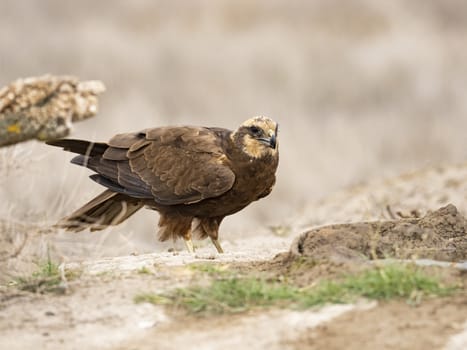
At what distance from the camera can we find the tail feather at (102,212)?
29.8 feet

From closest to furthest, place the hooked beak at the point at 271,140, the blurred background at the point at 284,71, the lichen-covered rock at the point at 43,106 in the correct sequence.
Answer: the lichen-covered rock at the point at 43,106, the hooked beak at the point at 271,140, the blurred background at the point at 284,71

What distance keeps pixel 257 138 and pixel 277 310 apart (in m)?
3.14

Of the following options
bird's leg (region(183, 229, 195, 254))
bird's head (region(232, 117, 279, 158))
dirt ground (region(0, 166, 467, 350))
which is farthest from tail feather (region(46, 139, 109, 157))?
dirt ground (region(0, 166, 467, 350))

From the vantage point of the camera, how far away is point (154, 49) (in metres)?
18.5

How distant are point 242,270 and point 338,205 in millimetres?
5757

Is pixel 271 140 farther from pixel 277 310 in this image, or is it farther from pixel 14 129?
pixel 277 310

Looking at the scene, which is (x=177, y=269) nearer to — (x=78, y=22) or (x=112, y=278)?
(x=112, y=278)

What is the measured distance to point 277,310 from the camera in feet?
19.0

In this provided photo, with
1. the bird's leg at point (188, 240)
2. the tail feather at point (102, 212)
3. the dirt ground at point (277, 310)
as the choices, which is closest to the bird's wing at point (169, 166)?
the tail feather at point (102, 212)

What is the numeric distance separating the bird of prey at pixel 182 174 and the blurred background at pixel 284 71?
12.0 ft

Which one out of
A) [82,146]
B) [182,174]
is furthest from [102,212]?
[182,174]

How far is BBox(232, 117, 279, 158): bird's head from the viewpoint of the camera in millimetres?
8719

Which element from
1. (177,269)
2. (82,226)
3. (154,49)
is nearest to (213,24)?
(154,49)

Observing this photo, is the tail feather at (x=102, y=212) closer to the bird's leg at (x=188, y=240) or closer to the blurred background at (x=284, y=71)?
the bird's leg at (x=188, y=240)
